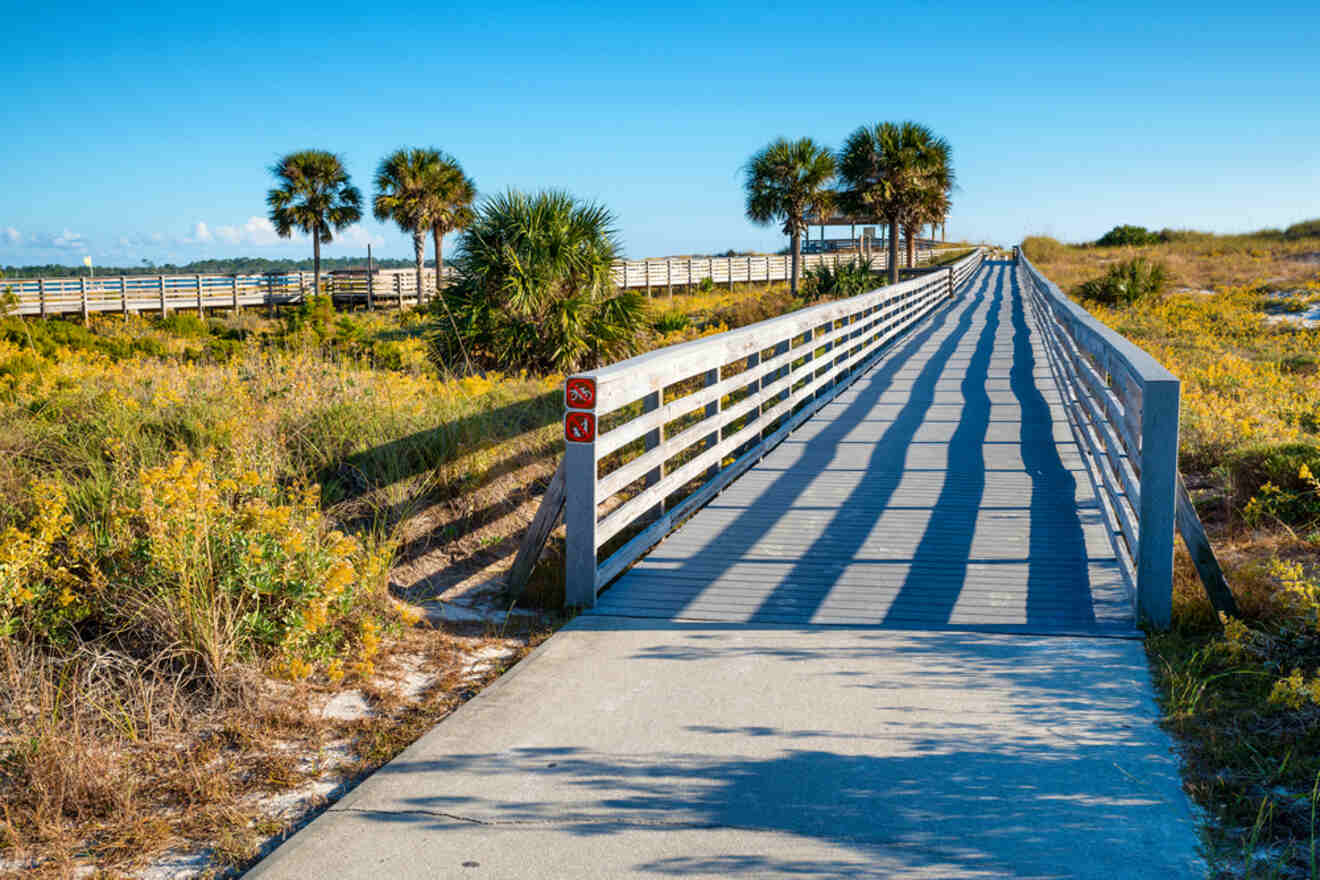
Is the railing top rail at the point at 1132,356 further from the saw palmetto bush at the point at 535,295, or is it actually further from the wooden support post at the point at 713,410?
Answer: the saw palmetto bush at the point at 535,295

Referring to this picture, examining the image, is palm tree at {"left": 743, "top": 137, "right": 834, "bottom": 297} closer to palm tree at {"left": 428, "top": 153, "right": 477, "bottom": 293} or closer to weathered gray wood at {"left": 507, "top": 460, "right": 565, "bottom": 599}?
palm tree at {"left": 428, "top": 153, "right": 477, "bottom": 293}

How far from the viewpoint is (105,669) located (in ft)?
15.3

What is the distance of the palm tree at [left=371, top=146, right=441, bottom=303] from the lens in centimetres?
5456

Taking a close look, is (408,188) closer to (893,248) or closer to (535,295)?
(893,248)

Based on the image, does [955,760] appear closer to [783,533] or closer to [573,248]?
[783,533]

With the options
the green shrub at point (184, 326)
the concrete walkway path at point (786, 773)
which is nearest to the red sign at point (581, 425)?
the concrete walkway path at point (786, 773)

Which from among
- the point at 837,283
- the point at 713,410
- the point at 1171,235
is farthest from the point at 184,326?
the point at 1171,235

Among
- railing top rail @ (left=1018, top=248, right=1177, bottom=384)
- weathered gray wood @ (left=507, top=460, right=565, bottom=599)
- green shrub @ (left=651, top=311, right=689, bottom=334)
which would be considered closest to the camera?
railing top rail @ (left=1018, top=248, right=1177, bottom=384)

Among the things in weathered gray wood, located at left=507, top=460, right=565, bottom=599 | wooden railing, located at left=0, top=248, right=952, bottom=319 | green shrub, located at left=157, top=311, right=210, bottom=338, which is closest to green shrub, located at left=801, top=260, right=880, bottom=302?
wooden railing, located at left=0, top=248, right=952, bottom=319

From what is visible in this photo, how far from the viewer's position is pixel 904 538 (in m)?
7.14

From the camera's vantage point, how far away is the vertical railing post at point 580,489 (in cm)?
568

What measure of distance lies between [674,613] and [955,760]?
213 cm

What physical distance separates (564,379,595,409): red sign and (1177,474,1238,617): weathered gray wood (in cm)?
296

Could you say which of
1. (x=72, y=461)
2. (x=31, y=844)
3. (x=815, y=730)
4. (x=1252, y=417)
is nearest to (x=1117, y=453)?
(x=815, y=730)
